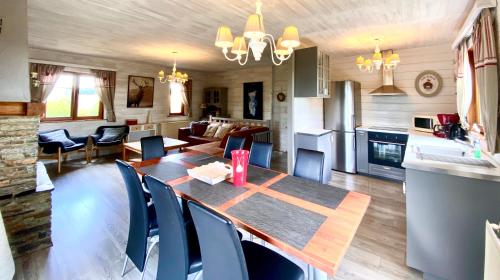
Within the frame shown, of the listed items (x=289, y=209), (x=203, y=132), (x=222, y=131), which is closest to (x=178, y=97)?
(x=203, y=132)

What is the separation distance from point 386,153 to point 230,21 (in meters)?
3.46

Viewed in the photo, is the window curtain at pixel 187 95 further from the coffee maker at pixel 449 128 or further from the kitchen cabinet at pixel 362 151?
the coffee maker at pixel 449 128

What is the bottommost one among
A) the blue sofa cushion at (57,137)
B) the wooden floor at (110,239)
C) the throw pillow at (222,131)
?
the wooden floor at (110,239)

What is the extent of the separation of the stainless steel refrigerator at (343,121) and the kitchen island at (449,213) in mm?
2548

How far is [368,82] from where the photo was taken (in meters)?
4.78

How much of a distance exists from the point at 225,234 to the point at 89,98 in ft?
20.9

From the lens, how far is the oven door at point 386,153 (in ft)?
13.3

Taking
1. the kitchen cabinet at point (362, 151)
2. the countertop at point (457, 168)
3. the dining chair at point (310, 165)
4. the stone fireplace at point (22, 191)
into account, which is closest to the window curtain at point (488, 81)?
the countertop at point (457, 168)

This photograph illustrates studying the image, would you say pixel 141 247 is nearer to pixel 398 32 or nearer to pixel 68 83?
pixel 398 32

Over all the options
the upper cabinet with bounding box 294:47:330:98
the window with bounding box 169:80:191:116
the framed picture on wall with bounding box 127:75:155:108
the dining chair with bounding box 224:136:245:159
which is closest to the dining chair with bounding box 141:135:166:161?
the dining chair with bounding box 224:136:245:159

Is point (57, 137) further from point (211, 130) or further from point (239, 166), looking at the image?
point (239, 166)

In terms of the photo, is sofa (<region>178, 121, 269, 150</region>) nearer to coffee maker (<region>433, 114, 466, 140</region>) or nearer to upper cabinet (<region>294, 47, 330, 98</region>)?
upper cabinet (<region>294, 47, 330, 98</region>)

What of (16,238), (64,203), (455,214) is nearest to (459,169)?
(455,214)

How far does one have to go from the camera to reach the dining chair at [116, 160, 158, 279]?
1.79m
